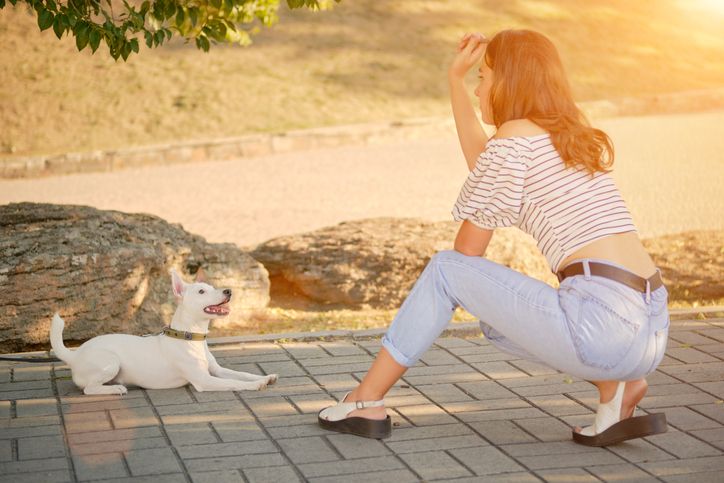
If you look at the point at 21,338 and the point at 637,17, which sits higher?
the point at 637,17

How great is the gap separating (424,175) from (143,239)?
7.34 meters

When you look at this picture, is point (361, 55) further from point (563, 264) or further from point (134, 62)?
point (563, 264)

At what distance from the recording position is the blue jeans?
3.66 metres

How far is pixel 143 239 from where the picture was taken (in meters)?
6.23

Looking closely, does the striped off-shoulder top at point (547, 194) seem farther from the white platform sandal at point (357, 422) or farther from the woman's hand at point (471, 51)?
the white platform sandal at point (357, 422)

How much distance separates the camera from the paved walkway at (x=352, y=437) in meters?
3.78

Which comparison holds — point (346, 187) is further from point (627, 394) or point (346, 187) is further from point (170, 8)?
point (627, 394)

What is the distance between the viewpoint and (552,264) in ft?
12.9

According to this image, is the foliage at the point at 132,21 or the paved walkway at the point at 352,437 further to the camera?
the foliage at the point at 132,21

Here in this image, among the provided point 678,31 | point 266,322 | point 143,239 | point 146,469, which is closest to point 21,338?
point 143,239

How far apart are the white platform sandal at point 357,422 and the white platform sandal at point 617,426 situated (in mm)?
783

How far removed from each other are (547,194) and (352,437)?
1245mm

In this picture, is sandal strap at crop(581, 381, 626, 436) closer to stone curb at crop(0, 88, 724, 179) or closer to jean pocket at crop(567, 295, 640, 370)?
jean pocket at crop(567, 295, 640, 370)

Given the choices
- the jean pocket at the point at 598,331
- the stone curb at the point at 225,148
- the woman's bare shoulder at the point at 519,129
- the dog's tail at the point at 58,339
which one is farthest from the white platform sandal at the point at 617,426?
the stone curb at the point at 225,148
